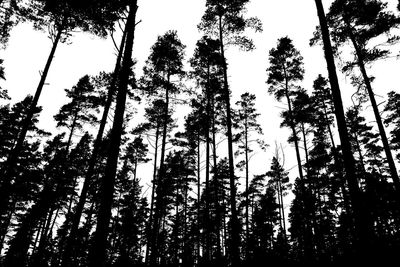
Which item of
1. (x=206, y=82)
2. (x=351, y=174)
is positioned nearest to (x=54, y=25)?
(x=206, y=82)

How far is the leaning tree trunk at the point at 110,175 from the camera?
190 inches

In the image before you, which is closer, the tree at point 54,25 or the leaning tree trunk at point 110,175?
the leaning tree trunk at point 110,175

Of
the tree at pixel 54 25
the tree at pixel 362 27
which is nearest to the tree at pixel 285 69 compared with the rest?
the tree at pixel 362 27

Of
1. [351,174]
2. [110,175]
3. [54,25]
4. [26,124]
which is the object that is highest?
[54,25]

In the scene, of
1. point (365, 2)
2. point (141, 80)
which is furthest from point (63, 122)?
point (365, 2)

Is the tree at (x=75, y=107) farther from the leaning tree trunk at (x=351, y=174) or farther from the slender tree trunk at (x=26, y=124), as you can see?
the leaning tree trunk at (x=351, y=174)

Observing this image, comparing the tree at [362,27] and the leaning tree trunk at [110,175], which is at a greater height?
the tree at [362,27]

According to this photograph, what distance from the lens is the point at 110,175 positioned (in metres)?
5.40

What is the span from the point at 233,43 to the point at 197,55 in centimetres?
298

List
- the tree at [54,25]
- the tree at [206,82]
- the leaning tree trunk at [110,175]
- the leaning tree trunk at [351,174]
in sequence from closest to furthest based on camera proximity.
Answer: the leaning tree trunk at [110,175], the leaning tree trunk at [351,174], the tree at [54,25], the tree at [206,82]

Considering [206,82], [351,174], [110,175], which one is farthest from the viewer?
[206,82]

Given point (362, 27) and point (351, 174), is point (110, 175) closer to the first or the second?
point (351, 174)

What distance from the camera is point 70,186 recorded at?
87.1 ft

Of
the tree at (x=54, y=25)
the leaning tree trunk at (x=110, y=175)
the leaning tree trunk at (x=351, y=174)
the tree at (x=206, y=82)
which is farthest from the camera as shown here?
the tree at (x=206, y=82)
